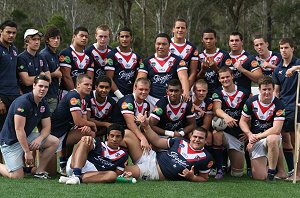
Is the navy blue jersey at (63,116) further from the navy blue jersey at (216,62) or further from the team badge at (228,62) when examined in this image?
the team badge at (228,62)

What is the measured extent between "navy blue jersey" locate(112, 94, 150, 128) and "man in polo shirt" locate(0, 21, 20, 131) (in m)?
1.68

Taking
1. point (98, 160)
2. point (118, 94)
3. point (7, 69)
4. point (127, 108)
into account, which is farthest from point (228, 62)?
point (7, 69)

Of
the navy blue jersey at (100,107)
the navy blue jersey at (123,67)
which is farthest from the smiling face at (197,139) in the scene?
the navy blue jersey at (123,67)

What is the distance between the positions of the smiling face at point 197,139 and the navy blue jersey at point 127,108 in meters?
1.09

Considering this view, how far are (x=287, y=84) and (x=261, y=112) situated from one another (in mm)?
841

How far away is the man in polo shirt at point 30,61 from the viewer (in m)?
9.13

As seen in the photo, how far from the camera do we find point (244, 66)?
32.6ft

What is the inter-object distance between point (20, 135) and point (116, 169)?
1511 millimetres

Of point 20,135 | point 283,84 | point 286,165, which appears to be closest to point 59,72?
point 20,135

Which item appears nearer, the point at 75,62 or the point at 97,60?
the point at 75,62

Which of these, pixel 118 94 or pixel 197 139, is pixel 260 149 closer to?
pixel 197 139

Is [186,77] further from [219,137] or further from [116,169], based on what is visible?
[116,169]

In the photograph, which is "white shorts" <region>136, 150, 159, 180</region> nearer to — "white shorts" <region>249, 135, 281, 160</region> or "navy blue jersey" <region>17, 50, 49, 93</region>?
"white shorts" <region>249, 135, 281, 160</region>

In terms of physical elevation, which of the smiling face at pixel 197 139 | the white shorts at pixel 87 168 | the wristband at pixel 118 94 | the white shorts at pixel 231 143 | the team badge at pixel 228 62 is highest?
the team badge at pixel 228 62
